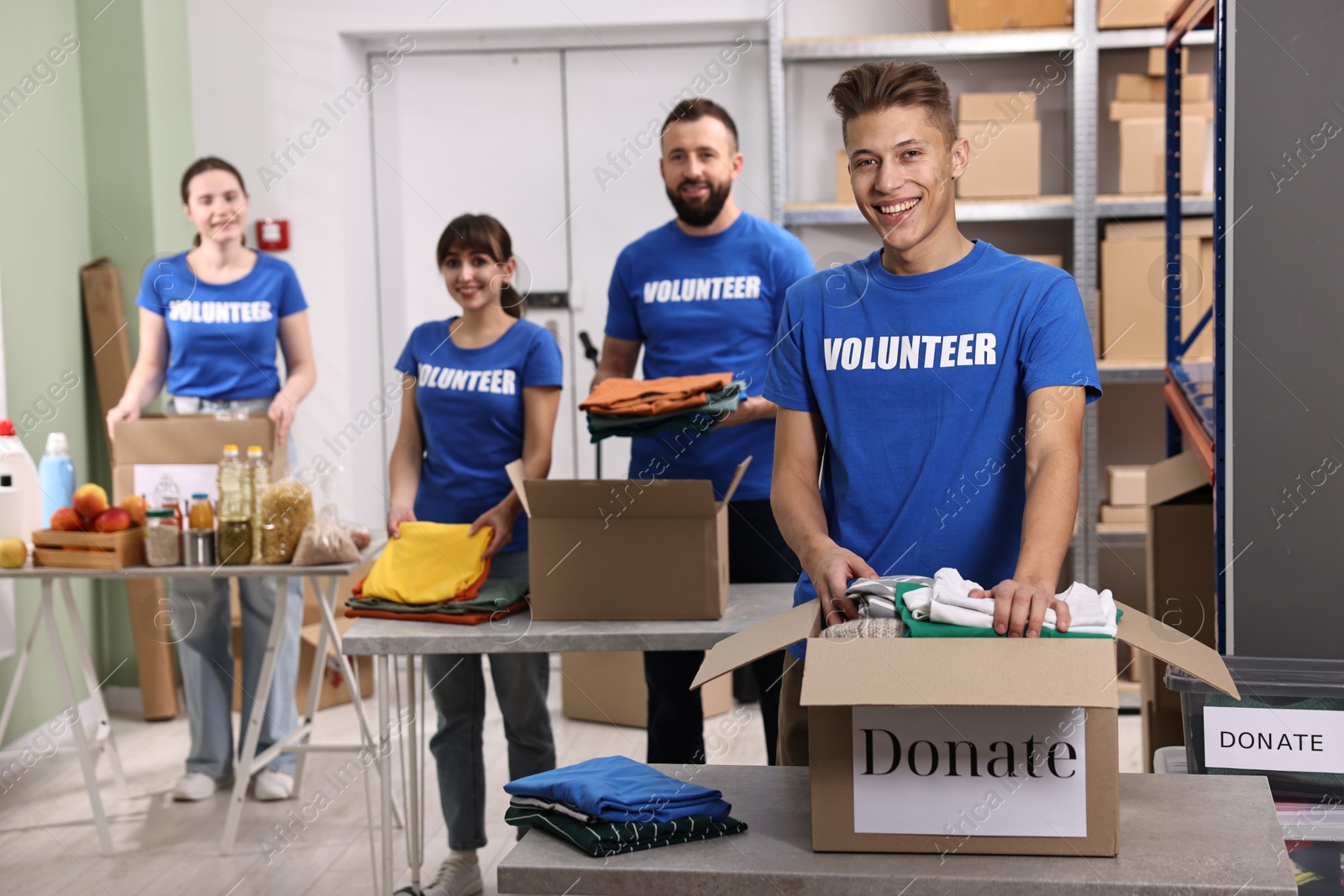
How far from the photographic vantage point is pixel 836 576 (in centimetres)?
156

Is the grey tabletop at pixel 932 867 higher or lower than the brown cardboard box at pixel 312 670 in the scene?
higher

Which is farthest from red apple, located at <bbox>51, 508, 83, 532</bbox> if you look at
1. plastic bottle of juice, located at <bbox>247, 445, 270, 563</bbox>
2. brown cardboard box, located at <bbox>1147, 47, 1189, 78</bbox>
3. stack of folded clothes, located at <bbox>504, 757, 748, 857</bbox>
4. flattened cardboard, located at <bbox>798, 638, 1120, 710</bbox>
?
brown cardboard box, located at <bbox>1147, 47, 1189, 78</bbox>

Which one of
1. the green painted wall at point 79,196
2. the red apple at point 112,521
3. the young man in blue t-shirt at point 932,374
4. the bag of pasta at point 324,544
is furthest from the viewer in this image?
the green painted wall at point 79,196

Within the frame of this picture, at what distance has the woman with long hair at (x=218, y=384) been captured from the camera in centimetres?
351

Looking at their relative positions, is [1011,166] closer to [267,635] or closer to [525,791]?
[267,635]

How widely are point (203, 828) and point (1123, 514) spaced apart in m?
3.02

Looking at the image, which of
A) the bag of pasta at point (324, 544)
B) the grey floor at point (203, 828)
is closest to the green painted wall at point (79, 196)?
the grey floor at point (203, 828)

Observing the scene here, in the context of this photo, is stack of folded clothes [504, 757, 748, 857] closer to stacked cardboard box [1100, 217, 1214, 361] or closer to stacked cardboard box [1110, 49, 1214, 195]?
stacked cardboard box [1100, 217, 1214, 361]

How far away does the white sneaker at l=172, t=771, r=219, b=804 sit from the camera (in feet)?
11.7

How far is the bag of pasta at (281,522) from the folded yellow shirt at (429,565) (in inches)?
20.1

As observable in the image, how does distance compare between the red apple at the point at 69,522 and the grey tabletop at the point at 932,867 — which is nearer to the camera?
the grey tabletop at the point at 932,867

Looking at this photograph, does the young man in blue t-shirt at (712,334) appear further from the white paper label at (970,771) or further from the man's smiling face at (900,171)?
the white paper label at (970,771)

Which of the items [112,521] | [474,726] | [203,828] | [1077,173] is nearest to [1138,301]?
[1077,173]

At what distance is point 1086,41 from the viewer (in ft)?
13.7
